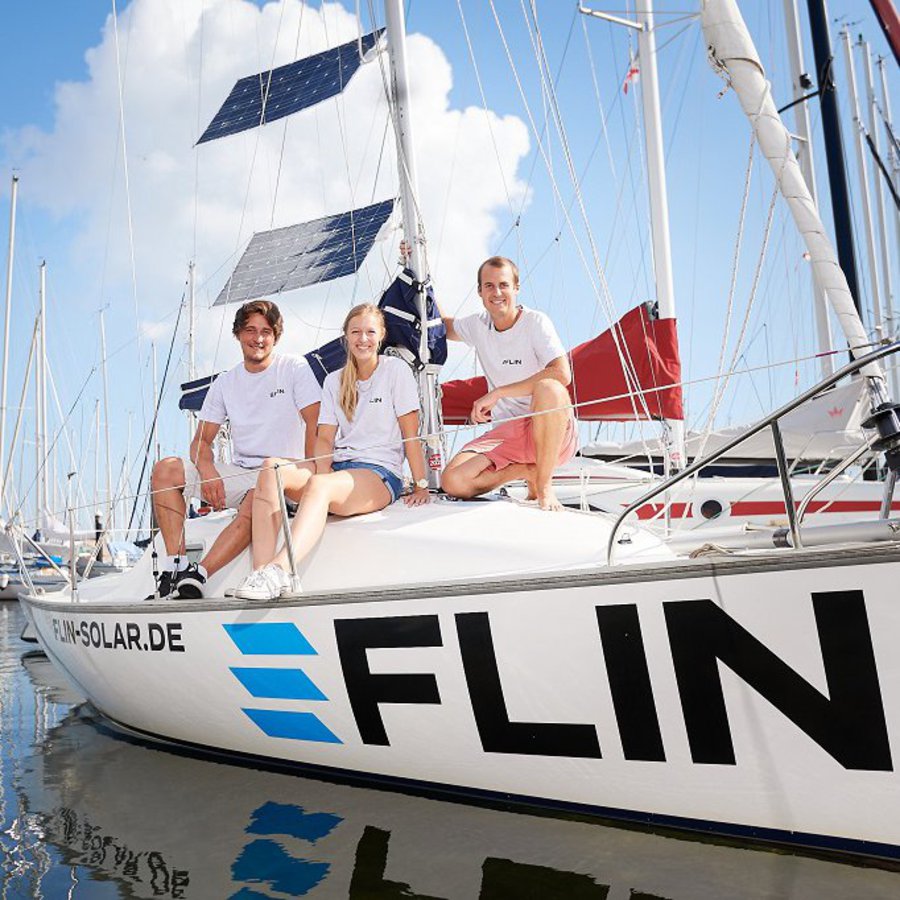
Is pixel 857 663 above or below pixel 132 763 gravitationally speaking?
above

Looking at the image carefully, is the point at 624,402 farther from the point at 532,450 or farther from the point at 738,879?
the point at 738,879

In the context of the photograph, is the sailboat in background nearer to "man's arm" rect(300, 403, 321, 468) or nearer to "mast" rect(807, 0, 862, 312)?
"man's arm" rect(300, 403, 321, 468)

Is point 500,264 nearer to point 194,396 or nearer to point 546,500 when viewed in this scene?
point 546,500

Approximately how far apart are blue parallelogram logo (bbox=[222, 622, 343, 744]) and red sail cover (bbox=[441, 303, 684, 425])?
129 inches

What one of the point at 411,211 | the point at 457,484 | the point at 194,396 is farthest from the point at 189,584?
the point at 194,396

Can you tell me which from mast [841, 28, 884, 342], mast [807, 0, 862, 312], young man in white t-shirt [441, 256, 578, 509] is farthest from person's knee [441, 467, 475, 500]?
mast [841, 28, 884, 342]

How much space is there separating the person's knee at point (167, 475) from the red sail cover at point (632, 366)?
2495 millimetres

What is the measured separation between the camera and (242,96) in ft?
23.2

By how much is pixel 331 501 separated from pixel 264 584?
21.2 inches

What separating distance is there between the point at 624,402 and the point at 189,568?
163 inches

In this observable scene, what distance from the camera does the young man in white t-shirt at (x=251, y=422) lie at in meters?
4.52

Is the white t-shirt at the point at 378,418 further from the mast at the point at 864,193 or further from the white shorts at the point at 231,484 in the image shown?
the mast at the point at 864,193

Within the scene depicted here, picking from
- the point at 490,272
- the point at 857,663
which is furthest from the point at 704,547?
the point at 490,272

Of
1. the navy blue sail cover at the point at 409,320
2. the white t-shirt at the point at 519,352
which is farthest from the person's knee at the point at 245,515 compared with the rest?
the white t-shirt at the point at 519,352
